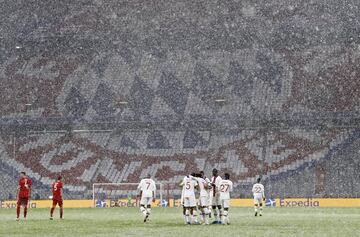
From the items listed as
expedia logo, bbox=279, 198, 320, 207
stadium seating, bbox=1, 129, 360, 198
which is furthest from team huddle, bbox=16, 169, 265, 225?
stadium seating, bbox=1, 129, 360, 198

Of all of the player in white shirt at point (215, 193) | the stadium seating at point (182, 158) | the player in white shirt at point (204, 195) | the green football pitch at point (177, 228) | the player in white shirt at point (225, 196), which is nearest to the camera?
the green football pitch at point (177, 228)

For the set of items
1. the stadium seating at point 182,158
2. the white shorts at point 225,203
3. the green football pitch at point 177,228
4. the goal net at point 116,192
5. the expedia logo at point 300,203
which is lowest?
the green football pitch at point 177,228

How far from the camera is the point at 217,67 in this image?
225 ft

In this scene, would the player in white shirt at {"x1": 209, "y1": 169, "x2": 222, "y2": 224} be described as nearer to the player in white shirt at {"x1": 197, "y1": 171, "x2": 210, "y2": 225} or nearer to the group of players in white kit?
the group of players in white kit

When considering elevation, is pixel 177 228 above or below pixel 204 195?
below

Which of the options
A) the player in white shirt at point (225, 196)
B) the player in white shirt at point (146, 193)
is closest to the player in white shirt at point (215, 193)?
the player in white shirt at point (225, 196)

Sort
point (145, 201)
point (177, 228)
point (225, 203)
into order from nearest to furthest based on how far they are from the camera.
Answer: point (177, 228), point (225, 203), point (145, 201)

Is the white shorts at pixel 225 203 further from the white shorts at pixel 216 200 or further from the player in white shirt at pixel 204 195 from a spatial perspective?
the white shorts at pixel 216 200

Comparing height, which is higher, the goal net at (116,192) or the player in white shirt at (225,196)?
the goal net at (116,192)

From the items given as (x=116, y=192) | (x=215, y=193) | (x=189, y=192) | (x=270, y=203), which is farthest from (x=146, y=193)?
(x=116, y=192)

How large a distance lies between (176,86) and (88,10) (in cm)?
1136

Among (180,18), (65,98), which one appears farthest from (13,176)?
(180,18)

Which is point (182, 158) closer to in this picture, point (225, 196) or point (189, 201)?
point (225, 196)

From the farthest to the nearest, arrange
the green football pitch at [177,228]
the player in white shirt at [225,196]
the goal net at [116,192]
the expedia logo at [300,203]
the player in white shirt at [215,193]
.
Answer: the goal net at [116,192]
the expedia logo at [300,203]
the player in white shirt at [215,193]
the player in white shirt at [225,196]
the green football pitch at [177,228]
